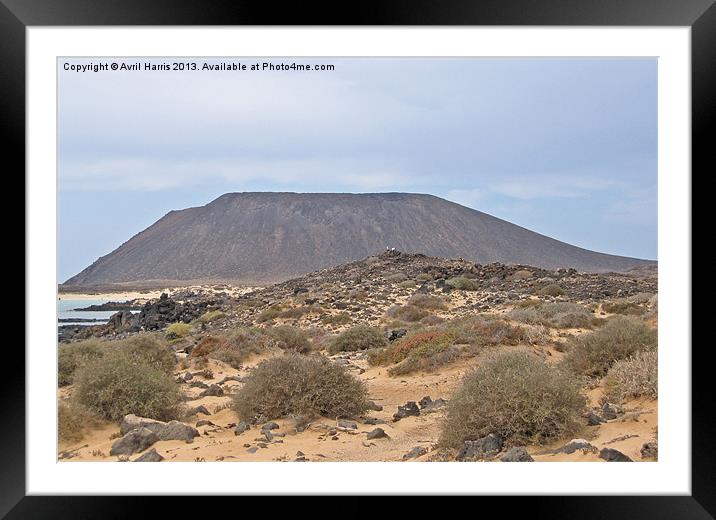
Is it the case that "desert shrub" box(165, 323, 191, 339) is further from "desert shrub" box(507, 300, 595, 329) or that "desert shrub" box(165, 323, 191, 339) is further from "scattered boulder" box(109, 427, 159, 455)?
"scattered boulder" box(109, 427, 159, 455)

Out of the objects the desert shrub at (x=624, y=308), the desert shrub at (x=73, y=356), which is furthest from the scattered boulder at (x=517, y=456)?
the desert shrub at (x=624, y=308)

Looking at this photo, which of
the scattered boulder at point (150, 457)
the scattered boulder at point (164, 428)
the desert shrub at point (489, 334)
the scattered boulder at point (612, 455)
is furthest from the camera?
the desert shrub at point (489, 334)

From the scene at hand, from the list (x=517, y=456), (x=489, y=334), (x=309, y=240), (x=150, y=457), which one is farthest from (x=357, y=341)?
(x=309, y=240)

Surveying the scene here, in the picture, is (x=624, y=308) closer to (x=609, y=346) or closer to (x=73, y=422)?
(x=609, y=346)

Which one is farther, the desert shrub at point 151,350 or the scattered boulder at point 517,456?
the desert shrub at point 151,350

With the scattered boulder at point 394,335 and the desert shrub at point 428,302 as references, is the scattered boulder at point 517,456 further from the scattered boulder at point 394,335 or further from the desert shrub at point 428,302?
the desert shrub at point 428,302

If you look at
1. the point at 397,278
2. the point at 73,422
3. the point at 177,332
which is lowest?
the point at 177,332

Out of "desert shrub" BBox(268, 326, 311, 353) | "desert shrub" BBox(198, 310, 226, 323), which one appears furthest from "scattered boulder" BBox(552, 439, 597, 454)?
"desert shrub" BBox(198, 310, 226, 323)
